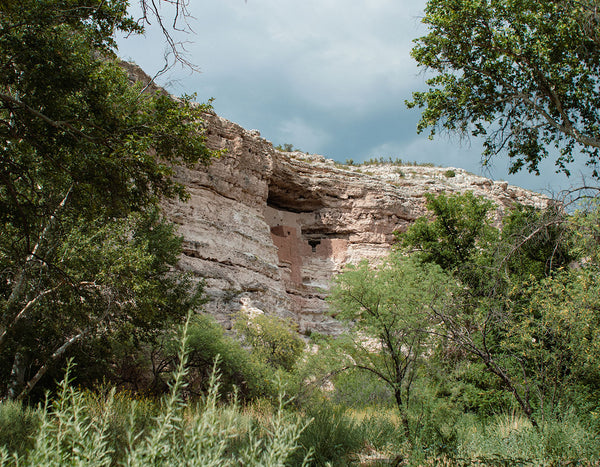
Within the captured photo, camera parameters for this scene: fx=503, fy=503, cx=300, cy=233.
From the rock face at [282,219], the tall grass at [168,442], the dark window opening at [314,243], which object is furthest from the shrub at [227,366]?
the dark window opening at [314,243]

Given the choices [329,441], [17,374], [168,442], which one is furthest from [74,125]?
[17,374]

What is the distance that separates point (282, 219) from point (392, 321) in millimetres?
17005

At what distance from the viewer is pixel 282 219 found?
24.8m

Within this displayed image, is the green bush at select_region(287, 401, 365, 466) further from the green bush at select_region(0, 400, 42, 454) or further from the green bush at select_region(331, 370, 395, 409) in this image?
the green bush at select_region(0, 400, 42, 454)

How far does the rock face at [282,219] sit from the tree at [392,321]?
742cm

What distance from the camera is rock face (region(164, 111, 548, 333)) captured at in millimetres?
18391

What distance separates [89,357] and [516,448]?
9.08 meters

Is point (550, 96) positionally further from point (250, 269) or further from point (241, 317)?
point (250, 269)

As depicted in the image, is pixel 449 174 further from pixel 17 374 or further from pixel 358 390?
pixel 17 374

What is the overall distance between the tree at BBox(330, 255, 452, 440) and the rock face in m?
7.42

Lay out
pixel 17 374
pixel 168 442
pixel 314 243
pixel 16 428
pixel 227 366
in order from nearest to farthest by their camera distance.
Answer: pixel 168 442
pixel 16 428
pixel 17 374
pixel 227 366
pixel 314 243

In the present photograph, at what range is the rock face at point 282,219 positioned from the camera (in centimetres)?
1839

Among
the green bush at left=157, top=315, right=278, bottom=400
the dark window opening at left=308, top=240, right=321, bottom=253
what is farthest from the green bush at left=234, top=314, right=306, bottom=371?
the dark window opening at left=308, top=240, right=321, bottom=253

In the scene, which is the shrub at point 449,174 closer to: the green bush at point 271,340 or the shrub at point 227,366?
the green bush at point 271,340
